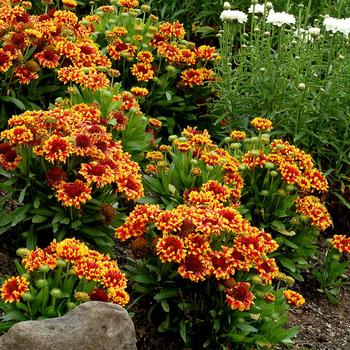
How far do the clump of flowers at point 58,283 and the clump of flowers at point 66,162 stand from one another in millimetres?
333

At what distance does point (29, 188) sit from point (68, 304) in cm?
87

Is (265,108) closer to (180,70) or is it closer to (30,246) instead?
(180,70)

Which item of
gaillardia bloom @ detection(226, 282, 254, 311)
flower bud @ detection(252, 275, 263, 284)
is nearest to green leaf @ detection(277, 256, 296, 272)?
flower bud @ detection(252, 275, 263, 284)

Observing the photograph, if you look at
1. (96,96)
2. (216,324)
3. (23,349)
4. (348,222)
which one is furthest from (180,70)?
(23,349)

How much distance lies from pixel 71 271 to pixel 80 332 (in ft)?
1.21

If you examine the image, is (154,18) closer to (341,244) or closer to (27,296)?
(341,244)

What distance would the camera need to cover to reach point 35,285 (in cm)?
342

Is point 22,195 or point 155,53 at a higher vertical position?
point 155,53

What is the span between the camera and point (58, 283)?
3414mm

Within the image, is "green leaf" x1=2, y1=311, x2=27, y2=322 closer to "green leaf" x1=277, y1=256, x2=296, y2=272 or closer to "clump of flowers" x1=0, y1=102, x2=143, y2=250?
"clump of flowers" x1=0, y1=102, x2=143, y2=250

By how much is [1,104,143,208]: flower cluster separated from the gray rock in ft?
2.22

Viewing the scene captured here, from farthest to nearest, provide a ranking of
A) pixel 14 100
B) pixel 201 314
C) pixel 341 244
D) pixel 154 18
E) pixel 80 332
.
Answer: pixel 154 18 → pixel 14 100 → pixel 341 244 → pixel 201 314 → pixel 80 332

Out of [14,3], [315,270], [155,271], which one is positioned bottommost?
[315,270]

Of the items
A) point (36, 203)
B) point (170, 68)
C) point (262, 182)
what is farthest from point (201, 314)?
point (170, 68)
